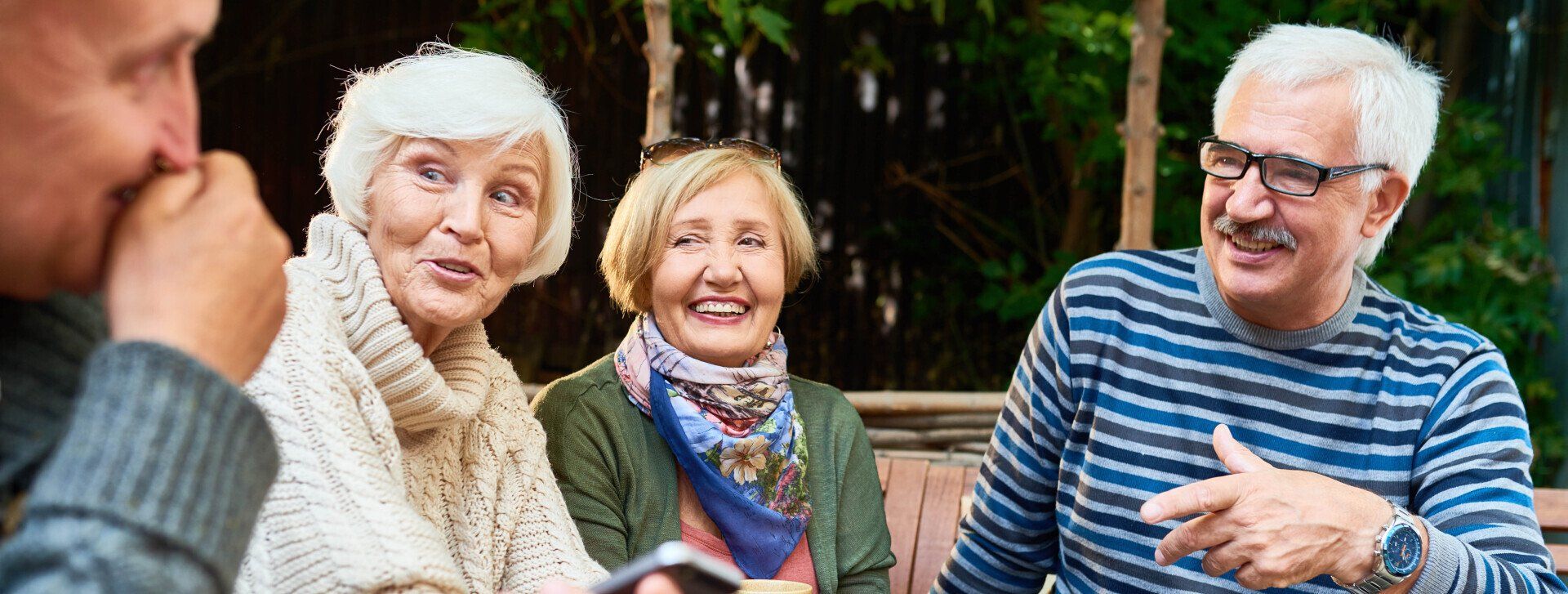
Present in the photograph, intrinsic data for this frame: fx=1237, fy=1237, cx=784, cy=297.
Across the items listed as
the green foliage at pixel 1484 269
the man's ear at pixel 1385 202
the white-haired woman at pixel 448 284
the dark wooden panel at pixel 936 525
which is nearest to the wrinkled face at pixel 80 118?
the white-haired woman at pixel 448 284

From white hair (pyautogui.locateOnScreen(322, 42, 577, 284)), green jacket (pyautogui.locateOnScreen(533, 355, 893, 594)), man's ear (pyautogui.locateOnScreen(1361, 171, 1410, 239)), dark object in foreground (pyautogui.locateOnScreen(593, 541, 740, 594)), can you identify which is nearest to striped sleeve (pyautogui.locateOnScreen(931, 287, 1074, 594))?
green jacket (pyautogui.locateOnScreen(533, 355, 893, 594))

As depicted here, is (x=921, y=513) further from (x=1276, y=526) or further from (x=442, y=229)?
(x=442, y=229)

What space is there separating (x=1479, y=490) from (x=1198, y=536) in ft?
1.70

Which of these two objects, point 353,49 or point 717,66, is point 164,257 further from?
point 353,49

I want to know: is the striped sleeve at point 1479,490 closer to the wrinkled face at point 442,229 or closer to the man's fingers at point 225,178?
the wrinkled face at point 442,229

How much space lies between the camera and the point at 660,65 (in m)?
3.10

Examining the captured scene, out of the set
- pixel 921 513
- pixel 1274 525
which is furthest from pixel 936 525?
pixel 1274 525

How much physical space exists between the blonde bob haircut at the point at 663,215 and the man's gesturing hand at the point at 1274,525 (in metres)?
1.00

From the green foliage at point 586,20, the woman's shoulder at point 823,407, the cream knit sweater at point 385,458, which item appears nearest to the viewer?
the cream knit sweater at point 385,458

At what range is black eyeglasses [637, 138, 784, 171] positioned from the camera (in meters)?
2.39

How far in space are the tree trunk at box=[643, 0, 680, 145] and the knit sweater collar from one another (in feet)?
4.40

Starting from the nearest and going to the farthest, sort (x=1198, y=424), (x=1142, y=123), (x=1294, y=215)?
(x=1294, y=215) < (x=1198, y=424) < (x=1142, y=123)

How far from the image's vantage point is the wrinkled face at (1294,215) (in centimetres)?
204

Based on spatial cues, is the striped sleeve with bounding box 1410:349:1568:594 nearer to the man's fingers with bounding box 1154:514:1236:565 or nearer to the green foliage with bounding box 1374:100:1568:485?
the man's fingers with bounding box 1154:514:1236:565
